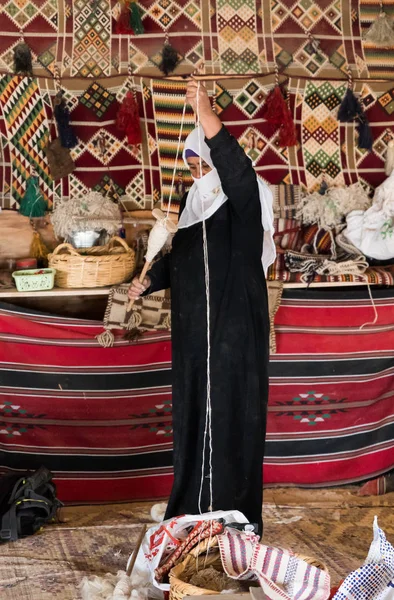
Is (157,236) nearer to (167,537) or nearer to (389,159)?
(167,537)

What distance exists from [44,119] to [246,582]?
2672 millimetres

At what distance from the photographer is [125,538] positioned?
12.9 feet

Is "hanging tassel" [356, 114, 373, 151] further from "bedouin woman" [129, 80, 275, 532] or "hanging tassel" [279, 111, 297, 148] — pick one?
"bedouin woman" [129, 80, 275, 532]

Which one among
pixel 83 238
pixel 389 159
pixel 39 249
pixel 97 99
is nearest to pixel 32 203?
pixel 39 249

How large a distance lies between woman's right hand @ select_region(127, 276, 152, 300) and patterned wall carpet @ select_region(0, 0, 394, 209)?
1.02m

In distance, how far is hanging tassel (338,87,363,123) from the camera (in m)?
4.50

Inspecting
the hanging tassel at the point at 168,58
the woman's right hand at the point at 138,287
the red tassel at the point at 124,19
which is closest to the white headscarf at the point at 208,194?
the woman's right hand at the point at 138,287

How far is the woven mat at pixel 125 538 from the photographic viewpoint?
11.3ft

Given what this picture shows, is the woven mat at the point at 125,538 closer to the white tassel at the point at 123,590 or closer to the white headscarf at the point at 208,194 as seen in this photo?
the white tassel at the point at 123,590

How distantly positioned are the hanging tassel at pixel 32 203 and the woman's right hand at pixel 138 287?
3.40 ft

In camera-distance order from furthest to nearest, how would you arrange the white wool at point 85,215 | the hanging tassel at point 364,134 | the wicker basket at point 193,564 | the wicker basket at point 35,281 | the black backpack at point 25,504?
the hanging tassel at point 364,134, the white wool at point 85,215, the wicker basket at point 35,281, the black backpack at point 25,504, the wicker basket at point 193,564

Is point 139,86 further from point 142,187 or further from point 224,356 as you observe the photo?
point 224,356

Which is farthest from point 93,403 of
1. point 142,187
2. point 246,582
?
point 246,582

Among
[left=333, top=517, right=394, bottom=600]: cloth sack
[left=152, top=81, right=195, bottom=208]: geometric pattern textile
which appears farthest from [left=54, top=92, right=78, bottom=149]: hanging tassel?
[left=333, top=517, right=394, bottom=600]: cloth sack
